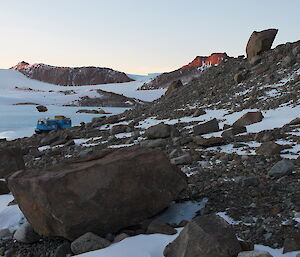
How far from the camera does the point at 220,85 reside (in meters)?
24.0

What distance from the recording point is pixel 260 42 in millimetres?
24844

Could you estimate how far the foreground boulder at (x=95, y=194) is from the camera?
5406 millimetres

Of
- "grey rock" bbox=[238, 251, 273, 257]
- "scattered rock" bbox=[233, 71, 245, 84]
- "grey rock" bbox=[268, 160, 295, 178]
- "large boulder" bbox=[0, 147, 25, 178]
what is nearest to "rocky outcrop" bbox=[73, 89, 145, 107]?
"scattered rock" bbox=[233, 71, 245, 84]

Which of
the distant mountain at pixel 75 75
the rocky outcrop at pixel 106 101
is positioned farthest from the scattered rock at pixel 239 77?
the distant mountain at pixel 75 75

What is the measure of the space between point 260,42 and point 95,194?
22385 millimetres

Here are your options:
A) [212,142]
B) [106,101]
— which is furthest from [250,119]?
[106,101]

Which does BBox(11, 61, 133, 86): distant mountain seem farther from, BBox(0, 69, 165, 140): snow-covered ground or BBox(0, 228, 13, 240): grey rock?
BBox(0, 228, 13, 240): grey rock

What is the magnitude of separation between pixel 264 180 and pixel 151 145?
628 centimetres

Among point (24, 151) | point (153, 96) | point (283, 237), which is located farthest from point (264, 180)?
point (153, 96)

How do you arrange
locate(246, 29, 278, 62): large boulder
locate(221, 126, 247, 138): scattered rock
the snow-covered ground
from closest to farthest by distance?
1. locate(221, 126, 247, 138): scattered rock
2. locate(246, 29, 278, 62): large boulder
3. the snow-covered ground

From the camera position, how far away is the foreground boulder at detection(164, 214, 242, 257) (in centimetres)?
404

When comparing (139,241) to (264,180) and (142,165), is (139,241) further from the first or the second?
(264,180)

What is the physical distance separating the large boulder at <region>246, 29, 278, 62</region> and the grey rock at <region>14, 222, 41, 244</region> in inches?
890

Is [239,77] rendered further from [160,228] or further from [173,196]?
[160,228]
